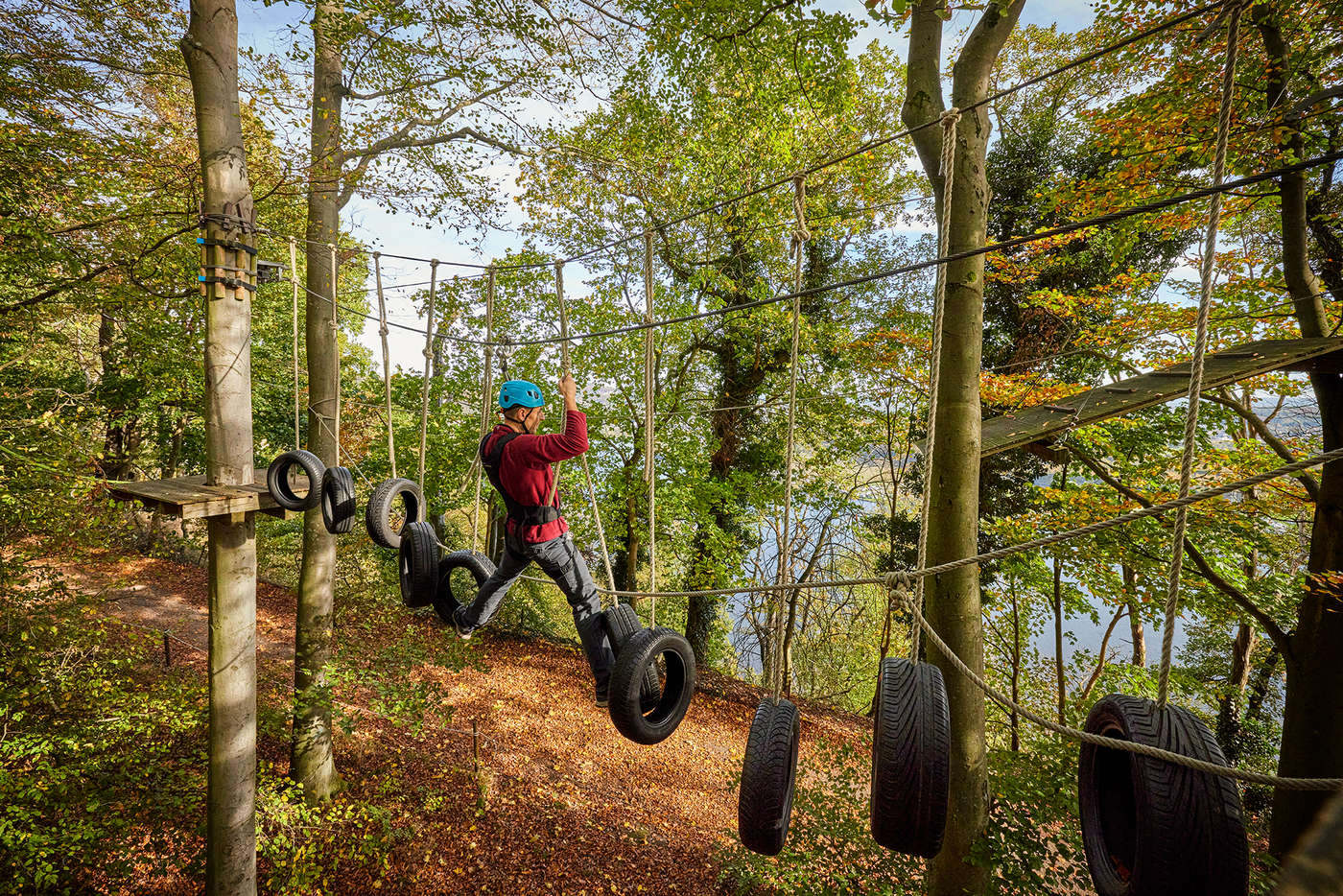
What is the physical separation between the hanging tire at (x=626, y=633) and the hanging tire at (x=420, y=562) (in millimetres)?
1398

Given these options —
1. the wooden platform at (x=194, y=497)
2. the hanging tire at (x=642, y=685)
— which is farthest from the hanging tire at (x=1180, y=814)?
the wooden platform at (x=194, y=497)

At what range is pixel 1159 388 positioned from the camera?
143 inches

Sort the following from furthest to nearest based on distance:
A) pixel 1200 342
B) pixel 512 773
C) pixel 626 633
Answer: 1. pixel 512 773
2. pixel 626 633
3. pixel 1200 342

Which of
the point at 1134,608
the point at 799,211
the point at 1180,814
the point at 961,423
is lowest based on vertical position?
the point at 1134,608

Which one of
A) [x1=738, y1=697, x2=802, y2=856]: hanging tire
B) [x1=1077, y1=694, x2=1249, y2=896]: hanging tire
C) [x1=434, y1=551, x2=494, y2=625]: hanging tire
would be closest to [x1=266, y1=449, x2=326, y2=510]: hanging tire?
[x1=434, y1=551, x2=494, y2=625]: hanging tire

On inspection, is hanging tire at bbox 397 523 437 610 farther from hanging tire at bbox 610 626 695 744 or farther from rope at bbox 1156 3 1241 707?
rope at bbox 1156 3 1241 707

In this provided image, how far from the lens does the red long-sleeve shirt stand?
267 centimetres

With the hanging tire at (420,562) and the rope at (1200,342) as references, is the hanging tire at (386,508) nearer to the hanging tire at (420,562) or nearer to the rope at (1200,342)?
the hanging tire at (420,562)

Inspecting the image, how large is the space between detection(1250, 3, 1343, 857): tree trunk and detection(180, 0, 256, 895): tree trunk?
6.98 metres

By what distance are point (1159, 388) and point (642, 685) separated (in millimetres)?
3981

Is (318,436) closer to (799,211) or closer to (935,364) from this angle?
(799,211)

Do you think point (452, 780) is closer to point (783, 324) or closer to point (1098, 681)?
point (783, 324)

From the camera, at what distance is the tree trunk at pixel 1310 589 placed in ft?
12.8

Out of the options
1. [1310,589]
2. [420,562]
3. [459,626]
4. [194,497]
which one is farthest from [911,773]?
[1310,589]
